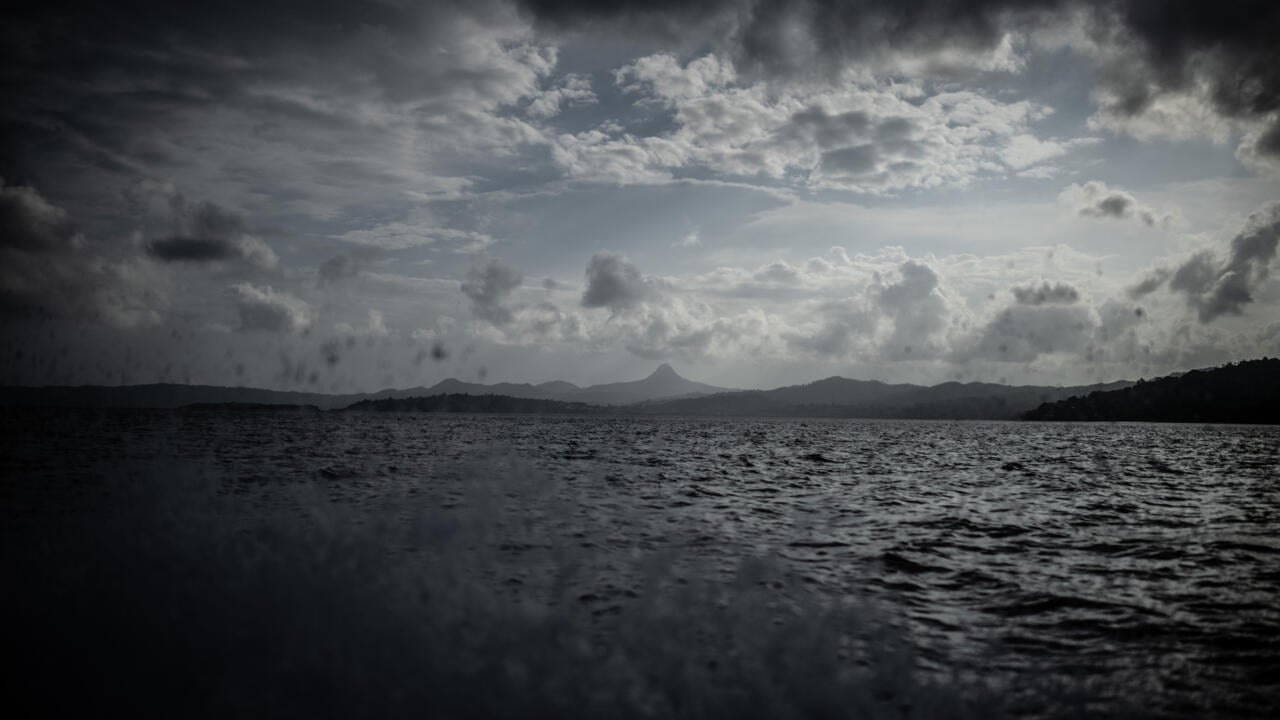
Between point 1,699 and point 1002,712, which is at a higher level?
point 1,699

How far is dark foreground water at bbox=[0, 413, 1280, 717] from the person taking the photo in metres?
8.18

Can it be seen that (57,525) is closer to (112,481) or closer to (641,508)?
(112,481)

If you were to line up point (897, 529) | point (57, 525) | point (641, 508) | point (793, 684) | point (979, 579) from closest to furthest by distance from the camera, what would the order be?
point (793, 684) < point (979, 579) < point (57, 525) < point (897, 529) < point (641, 508)

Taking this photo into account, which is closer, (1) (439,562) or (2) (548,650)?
(2) (548,650)

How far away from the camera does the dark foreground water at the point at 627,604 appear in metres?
8.18

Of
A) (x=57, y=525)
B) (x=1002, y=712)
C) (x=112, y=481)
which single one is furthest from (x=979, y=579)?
(x=112, y=481)

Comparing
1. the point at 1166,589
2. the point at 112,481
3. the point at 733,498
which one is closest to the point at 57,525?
the point at 112,481

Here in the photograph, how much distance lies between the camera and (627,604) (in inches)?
473

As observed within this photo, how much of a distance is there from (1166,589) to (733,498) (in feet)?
52.0

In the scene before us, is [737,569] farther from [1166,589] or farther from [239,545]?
[239,545]

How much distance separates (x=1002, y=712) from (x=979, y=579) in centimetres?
755

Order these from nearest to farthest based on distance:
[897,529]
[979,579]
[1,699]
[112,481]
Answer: [1,699] < [979,579] < [897,529] < [112,481]

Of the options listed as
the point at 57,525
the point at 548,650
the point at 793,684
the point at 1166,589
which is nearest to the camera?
the point at 793,684

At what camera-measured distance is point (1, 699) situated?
23.7ft
